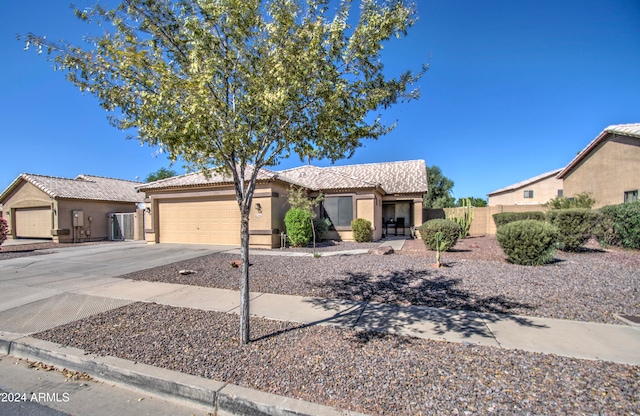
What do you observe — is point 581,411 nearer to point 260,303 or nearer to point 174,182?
point 260,303

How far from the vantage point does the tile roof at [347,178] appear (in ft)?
53.4

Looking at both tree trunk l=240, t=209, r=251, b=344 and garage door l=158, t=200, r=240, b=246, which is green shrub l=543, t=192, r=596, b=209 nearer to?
garage door l=158, t=200, r=240, b=246

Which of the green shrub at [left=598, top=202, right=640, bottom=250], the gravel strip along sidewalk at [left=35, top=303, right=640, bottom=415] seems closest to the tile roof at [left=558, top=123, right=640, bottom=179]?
the green shrub at [left=598, top=202, right=640, bottom=250]

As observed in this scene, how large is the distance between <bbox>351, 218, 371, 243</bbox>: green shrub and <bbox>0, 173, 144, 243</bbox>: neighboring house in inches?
597

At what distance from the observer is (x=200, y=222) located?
1619 centimetres

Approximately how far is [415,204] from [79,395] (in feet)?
66.1

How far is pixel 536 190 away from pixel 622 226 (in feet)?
89.8

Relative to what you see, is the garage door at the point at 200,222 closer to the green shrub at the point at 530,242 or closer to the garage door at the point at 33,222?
the garage door at the point at 33,222

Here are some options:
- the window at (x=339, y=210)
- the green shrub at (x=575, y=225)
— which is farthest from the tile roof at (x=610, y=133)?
the window at (x=339, y=210)

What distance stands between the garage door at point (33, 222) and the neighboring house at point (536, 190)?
43431 mm

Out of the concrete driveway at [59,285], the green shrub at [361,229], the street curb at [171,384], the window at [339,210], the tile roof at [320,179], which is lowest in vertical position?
the street curb at [171,384]

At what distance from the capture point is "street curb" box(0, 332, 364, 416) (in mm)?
2877

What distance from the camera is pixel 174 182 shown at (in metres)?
17.0

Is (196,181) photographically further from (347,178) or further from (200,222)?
(347,178)
